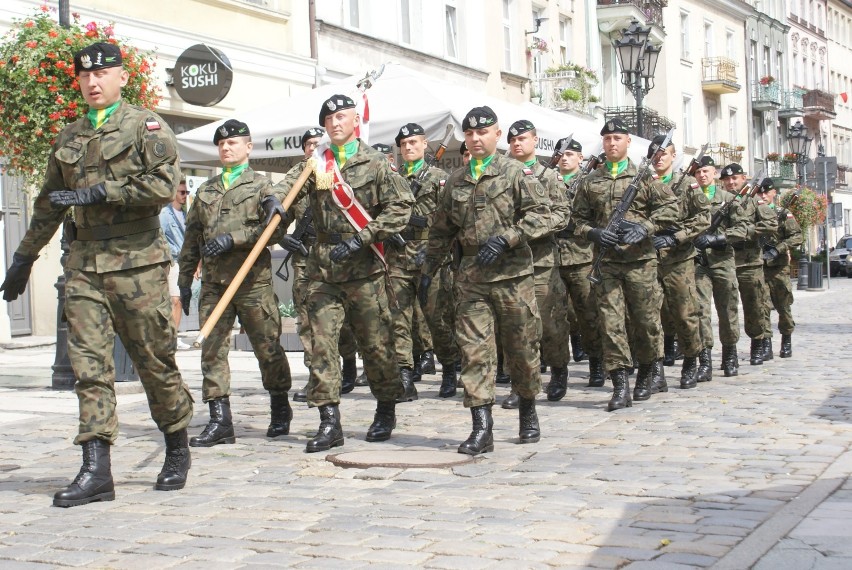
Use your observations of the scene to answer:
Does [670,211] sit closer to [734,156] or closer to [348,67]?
[348,67]

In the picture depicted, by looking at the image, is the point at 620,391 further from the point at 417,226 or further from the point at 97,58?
the point at 97,58

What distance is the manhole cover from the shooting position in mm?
7078

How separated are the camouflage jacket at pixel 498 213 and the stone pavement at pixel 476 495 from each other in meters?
1.06

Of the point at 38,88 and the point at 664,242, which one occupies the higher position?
the point at 38,88

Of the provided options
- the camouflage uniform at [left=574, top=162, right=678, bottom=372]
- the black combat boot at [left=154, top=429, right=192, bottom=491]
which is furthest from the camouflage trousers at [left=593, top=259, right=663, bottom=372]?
the black combat boot at [left=154, top=429, right=192, bottom=491]

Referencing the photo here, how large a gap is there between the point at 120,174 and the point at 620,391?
4.55m

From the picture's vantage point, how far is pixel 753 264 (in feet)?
43.1

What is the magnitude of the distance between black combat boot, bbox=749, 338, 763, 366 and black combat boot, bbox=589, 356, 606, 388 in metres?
2.63

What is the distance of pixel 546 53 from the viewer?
34312mm

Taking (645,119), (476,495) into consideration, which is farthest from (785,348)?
(645,119)

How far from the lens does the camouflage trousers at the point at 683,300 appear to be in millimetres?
10992

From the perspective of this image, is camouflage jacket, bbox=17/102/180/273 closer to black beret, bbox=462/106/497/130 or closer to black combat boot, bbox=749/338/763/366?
black beret, bbox=462/106/497/130

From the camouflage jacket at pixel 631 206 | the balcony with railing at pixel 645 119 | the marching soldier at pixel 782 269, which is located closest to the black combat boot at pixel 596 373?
the camouflage jacket at pixel 631 206

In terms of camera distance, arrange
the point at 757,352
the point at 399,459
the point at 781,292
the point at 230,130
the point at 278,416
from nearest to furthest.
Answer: the point at 399,459 → the point at 230,130 → the point at 278,416 → the point at 757,352 → the point at 781,292
